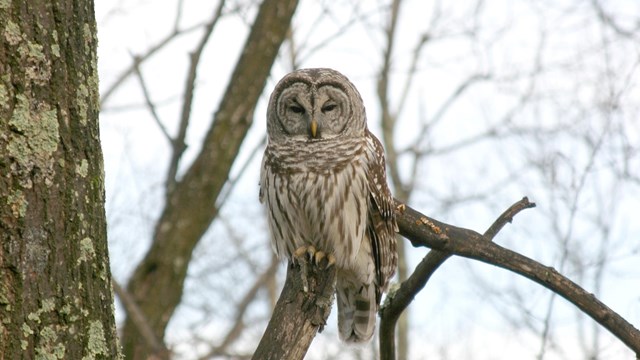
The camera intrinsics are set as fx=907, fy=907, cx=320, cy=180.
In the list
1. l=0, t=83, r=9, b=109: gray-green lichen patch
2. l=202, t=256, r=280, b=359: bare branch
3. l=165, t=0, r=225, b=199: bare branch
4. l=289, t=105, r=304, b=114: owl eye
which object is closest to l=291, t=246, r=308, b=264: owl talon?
l=289, t=105, r=304, b=114: owl eye

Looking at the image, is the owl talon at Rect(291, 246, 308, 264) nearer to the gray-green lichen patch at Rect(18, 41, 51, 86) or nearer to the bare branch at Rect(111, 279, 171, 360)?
the bare branch at Rect(111, 279, 171, 360)

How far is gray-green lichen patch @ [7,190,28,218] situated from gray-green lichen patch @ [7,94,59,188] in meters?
0.03

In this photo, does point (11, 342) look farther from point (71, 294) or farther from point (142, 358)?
point (142, 358)

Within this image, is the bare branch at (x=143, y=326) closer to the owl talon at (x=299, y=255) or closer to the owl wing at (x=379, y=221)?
the owl talon at (x=299, y=255)

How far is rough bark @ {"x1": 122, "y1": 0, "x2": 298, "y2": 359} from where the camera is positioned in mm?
4902

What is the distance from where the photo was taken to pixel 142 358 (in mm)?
4742

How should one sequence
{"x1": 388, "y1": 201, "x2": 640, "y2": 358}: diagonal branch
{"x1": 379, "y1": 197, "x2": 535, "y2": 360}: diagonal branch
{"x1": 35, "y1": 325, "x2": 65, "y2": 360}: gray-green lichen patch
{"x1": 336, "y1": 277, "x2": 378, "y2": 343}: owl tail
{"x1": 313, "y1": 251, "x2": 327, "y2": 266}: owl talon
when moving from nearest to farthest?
{"x1": 35, "y1": 325, "x2": 65, "y2": 360}: gray-green lichen patch → {"x1": 388, "y1": 201, "x2": 640, "y2": 358}: diagonal branch → {"x1": 379, "y1": 197, "x2": 535, "y2": 360}: diagonal branch → {"x1": 313, "y1": 251, "x2": 327, "y2": 266}: owl talon → {"x1": 336, "y1": 277, "x2": 378, "y2": 343}: owl tail

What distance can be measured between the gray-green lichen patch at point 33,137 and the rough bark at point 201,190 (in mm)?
2690

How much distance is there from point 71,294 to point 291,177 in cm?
253

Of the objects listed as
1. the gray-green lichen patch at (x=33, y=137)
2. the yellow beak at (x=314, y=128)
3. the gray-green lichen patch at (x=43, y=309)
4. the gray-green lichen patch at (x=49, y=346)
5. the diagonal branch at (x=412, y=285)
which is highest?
the yellow beak at (x=314, y=128)

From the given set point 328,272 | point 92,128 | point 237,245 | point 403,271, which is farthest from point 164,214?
point 237,245

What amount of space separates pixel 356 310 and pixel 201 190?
1105 mm

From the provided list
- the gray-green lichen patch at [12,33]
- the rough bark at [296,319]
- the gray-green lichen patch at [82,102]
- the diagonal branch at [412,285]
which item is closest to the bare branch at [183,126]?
the diagonal branch at [412,285]

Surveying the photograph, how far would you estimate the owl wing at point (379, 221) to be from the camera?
4.58 meters
